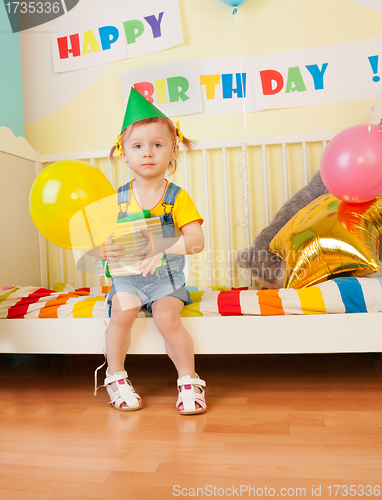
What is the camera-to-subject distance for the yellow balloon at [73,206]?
818 millimetres

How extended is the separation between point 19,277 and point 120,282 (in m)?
0.59

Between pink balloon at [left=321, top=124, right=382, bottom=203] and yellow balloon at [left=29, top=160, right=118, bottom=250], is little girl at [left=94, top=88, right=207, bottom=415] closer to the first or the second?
yellow balloon at [left=29, top=160, right=118, bottom=250]

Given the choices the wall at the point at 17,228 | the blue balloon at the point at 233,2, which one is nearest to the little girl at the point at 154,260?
the wall at the point at 17,228

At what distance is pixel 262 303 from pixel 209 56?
3.25 feet

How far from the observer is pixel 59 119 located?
1.62 meters

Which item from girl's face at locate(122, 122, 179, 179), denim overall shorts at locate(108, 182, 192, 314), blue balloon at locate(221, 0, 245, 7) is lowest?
denim overall shorts at locate(108, 182, 192, 314)

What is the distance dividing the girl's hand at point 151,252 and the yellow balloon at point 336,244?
0.34m

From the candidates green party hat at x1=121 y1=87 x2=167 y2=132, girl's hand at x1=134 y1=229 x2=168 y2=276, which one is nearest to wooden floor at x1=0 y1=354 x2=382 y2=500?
girl's hand at x1=134 y1=229 x2=168 y2=276

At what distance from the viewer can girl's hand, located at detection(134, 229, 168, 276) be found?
0.89 metres

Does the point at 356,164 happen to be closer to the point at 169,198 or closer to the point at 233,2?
the point at 169,198

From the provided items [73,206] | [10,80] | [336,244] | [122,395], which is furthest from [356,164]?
[10,80]

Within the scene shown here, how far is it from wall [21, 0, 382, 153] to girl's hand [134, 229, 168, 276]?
73cm

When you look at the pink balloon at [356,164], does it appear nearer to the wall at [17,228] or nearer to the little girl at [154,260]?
the little girl at [154,260]

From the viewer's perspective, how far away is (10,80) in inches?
61.7
